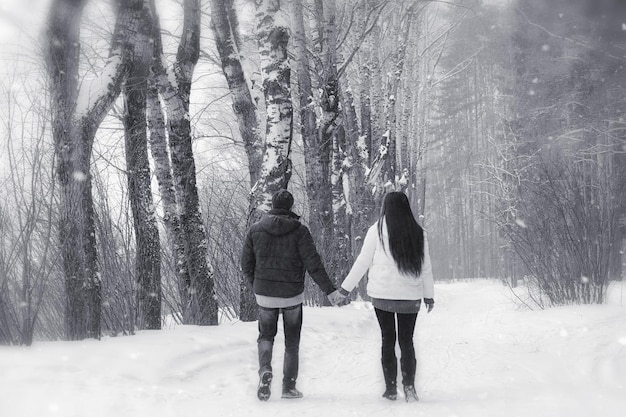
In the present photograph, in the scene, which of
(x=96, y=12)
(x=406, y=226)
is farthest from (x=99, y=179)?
(x=96, y=12)

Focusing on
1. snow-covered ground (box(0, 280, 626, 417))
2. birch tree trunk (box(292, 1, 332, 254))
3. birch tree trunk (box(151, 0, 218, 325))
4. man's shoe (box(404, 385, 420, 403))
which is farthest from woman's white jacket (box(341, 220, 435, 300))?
birch tree trunk (box(292, 1, 332, 254))

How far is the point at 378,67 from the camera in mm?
15969

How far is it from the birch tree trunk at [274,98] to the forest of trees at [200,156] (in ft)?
0.07

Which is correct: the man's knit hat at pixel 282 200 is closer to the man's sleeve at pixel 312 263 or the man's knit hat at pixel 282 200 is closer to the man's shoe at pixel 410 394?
the man's sleeve at pixel 312 263

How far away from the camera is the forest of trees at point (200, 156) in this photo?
556 centimetres

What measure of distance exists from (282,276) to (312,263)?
0.29 m

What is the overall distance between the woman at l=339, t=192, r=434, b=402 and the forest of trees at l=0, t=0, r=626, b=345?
3.01 m

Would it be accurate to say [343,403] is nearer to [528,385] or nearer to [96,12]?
[528,385]

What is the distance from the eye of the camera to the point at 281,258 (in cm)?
501

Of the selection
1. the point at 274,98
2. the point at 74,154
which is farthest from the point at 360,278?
the point at 274,98

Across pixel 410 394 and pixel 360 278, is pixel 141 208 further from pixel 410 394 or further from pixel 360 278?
pixel 410 394

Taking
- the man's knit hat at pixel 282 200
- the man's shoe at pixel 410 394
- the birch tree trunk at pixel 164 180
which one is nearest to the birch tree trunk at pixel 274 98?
the birch tree trunk at pixel 164 180

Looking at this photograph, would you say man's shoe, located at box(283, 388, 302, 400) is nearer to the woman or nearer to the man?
the man

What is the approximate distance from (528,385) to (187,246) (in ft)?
16.6
